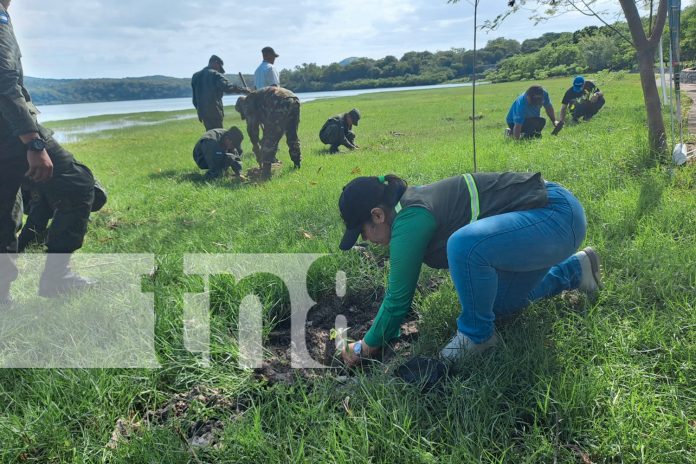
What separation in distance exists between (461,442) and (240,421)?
0.85m

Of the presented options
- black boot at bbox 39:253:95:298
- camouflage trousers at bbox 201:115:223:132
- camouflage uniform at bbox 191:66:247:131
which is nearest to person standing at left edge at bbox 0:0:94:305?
black boot at bbox 39:253:95:298

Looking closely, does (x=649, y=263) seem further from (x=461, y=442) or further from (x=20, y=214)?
(x=20, y=214)

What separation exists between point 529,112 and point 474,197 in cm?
679

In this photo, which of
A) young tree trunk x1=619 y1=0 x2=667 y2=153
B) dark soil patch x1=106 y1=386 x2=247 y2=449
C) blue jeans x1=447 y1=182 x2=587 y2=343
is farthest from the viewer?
young tree trunk x1=619 y1=0 x2=667 y2=153

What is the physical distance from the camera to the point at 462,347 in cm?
210

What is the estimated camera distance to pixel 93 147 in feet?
50.1

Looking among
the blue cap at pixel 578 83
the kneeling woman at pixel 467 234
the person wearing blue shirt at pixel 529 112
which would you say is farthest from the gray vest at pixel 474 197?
the blue cap at pixel 578 83

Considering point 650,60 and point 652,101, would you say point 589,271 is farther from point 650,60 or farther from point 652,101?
point 650,60

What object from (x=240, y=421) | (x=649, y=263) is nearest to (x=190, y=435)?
(x=240, y=421)

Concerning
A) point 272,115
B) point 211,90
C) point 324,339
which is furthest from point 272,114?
point 324,339

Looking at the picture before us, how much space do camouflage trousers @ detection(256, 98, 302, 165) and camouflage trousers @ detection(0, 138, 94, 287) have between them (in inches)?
156

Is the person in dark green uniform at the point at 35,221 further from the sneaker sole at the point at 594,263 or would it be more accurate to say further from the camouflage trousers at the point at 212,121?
the camouflage trousers at the point at 212,121

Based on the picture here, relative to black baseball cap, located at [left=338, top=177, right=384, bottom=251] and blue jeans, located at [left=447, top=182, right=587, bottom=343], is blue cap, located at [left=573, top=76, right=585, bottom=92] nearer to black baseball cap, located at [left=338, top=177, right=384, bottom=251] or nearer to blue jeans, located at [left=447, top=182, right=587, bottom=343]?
blue jeans, located at [left=447, top=182, right=587, bottom=343]

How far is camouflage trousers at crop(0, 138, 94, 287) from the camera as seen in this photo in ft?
9.95
